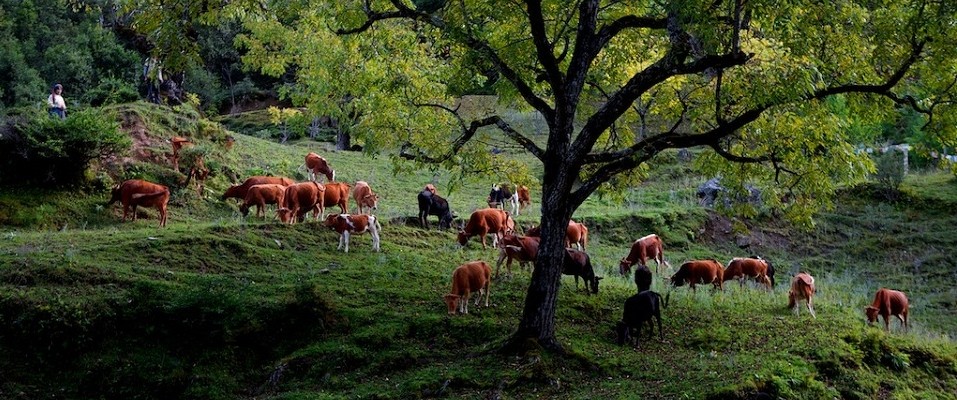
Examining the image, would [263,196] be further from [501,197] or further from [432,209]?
[501,197]

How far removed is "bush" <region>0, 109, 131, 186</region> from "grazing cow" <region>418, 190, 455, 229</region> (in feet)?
27.0

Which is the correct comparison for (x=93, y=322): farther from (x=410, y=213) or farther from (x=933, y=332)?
(x=933, y=332)

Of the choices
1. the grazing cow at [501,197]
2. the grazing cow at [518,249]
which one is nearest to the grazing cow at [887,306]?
the grazing cow at [518,249]

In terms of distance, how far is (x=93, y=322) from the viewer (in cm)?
1312

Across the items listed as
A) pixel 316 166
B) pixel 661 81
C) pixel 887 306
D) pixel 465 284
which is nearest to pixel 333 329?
pixel 465 284

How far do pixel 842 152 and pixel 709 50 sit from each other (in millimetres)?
3513

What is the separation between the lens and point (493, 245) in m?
21.7

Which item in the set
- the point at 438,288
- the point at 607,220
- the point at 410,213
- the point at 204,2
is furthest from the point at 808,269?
the point at 204,2

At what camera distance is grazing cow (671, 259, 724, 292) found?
19.9 meters

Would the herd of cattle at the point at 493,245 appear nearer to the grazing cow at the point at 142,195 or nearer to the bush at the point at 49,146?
the grazing cow at the point at 142,195

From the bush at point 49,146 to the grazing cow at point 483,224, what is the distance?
9.32 m

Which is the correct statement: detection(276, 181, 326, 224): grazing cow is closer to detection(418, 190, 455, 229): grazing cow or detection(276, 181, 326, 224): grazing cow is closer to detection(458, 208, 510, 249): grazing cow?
detection(418, 190, 455, 229): grazing cow

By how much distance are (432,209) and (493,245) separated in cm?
231

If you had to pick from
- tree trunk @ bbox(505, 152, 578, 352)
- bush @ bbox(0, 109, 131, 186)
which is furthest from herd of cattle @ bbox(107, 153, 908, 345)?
tree trunk @ bbox(505, 152, 578, 352)
